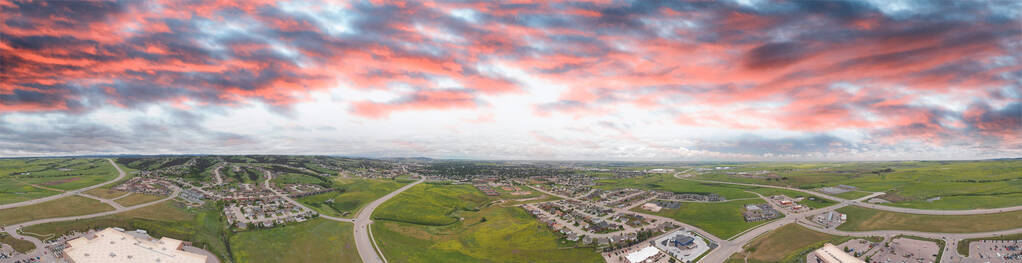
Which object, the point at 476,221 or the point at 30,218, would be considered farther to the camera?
the point at 476,221

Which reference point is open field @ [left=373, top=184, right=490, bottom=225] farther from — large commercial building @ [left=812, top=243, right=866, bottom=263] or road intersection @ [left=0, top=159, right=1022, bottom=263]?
large commercial building @ [left=812, top=243, right=866, bottom=263]

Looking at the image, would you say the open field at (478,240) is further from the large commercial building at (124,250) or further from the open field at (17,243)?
the open field at (17,243)

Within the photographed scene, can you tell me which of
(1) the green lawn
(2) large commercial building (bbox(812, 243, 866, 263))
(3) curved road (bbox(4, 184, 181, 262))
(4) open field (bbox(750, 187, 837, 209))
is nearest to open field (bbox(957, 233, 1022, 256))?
(2) large commercial building (bbox(812, 243, 866, 263))

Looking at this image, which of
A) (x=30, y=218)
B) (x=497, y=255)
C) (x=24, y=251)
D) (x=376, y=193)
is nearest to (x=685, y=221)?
(x=497, y=255)

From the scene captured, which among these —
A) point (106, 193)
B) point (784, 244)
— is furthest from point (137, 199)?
point (784, 244)

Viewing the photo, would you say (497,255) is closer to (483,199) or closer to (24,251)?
(483,199)

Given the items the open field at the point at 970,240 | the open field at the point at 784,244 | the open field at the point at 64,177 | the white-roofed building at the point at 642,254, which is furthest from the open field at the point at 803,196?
the open field at the point at 64,177
